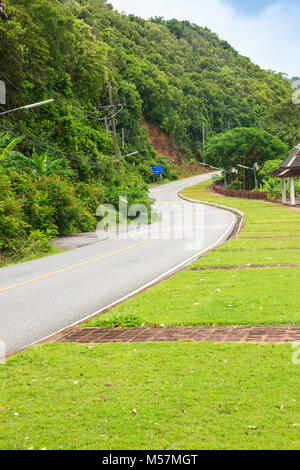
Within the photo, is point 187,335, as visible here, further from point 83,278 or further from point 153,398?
point 83,278

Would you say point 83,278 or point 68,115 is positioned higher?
point 68,115

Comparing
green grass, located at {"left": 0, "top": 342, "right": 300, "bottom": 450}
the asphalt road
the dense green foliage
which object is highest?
the dense green foliage

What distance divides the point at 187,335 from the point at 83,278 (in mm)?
6571

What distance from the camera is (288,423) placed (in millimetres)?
4184

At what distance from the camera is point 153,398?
488 cm

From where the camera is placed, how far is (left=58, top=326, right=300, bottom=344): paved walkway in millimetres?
6641

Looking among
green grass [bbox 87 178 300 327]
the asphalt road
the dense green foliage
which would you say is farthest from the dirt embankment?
green grass [bbox 87 178 300 327]

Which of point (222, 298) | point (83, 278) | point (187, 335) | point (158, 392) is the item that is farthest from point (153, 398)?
point (83, 278)

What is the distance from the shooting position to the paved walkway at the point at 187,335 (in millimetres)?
6641

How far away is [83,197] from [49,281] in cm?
1794

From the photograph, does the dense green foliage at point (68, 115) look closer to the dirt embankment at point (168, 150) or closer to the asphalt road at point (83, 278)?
the dirt embankment at point (168, 150)

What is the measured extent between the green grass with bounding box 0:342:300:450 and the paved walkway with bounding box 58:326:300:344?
37 cm

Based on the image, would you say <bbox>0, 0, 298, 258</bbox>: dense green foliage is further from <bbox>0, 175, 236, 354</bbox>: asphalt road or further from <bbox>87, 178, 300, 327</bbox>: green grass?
<bbox>87, 178, 300, 327</bbox>: green grass
